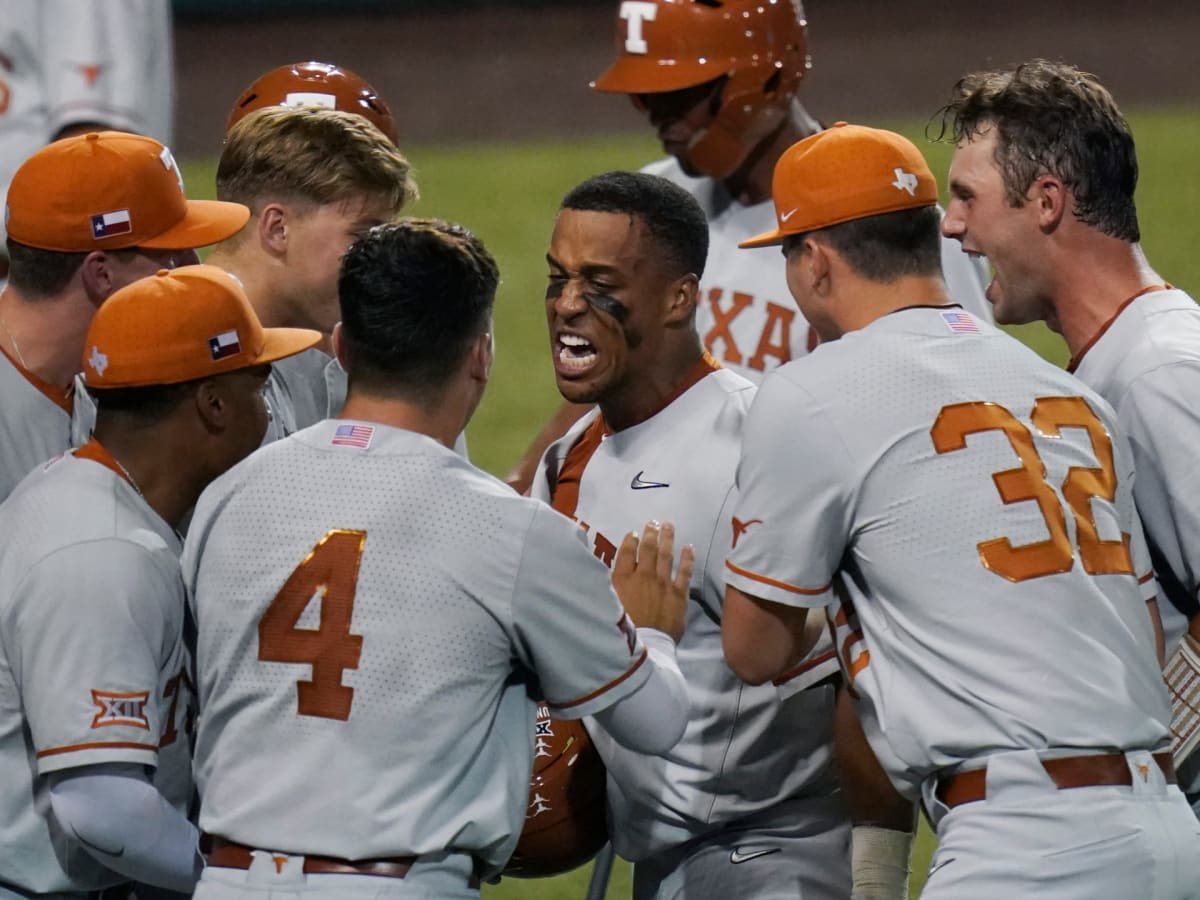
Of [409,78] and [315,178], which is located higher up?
[315,178]

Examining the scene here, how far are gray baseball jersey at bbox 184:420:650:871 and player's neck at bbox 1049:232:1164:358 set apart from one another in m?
1.32

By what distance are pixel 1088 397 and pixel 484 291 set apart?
1.15 metres

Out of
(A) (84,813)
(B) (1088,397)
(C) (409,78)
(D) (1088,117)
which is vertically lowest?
(C) (409,78)

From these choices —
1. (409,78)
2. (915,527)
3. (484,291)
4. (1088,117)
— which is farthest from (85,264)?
(409,78)

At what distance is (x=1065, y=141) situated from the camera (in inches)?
155

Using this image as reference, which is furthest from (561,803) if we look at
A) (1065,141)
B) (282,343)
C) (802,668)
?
(1065,141)

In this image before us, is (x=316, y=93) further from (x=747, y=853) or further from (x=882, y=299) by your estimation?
(x=747, y=853)

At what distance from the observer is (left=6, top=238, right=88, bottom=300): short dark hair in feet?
13.4

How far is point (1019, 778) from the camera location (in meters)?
3.32

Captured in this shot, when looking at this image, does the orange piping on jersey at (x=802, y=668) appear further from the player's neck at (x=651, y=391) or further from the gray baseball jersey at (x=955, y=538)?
the player's neck at (x=651, y=391)

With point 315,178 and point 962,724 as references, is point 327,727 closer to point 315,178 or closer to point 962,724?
point 962,724

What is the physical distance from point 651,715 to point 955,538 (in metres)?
0.63

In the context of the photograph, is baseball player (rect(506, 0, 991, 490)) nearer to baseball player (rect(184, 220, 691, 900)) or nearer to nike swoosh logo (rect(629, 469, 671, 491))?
nike swoosh logo (rect(629, 469, 671, 491))

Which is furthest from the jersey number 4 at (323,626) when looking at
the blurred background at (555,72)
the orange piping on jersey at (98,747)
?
the blurred background at (555,72)
